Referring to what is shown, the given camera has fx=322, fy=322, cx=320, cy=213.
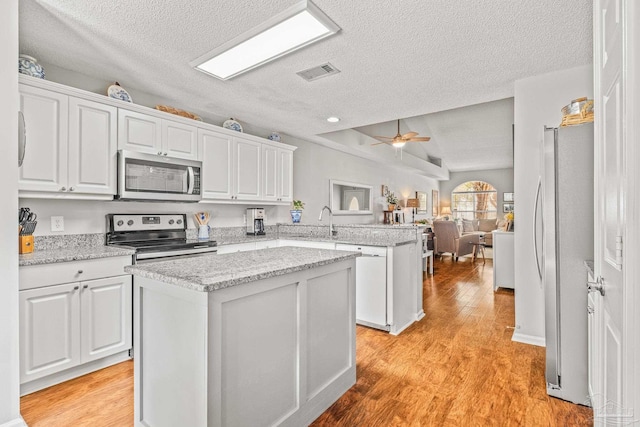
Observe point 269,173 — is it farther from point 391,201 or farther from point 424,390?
point 391,201

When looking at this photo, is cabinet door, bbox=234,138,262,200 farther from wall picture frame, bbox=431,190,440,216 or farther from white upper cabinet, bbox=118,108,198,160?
wall picture frame, bbox=431,190,440,216

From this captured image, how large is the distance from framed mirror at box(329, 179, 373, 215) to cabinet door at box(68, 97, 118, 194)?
3.81 meters

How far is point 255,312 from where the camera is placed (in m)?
1.49

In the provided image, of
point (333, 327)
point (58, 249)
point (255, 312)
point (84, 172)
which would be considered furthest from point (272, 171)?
point (255, 312)

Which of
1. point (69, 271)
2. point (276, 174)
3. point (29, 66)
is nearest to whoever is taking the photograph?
point (69, 271)

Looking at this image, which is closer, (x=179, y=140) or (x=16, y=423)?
(x=16, y=423)

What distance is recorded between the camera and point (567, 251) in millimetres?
2000

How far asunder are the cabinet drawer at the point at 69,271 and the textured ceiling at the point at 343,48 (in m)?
1.63

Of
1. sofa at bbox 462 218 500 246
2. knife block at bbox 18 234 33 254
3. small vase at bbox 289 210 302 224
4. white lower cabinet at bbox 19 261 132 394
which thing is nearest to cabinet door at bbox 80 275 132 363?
white lower cabinet at bbox 19 261 132 394

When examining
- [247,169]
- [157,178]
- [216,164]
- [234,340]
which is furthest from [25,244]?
[247,169]

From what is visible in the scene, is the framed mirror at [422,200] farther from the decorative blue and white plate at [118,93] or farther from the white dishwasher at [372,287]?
the decorative blue and white plate at [118,93]

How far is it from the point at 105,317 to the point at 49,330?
340mm

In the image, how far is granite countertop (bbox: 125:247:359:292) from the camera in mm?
1311

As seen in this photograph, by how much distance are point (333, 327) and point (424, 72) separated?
2.28 m
